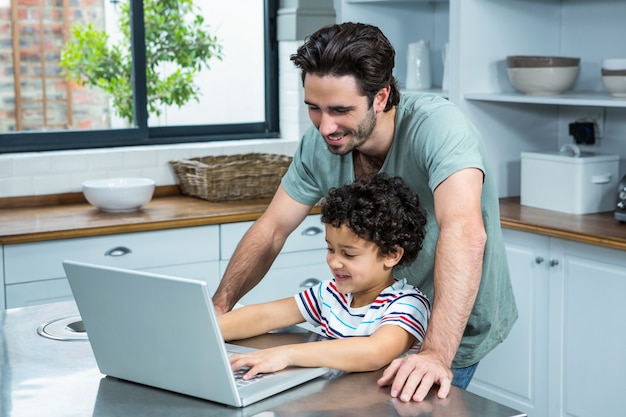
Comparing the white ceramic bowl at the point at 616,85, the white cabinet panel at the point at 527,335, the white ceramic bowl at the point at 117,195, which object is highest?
the white ceramic bowl at the point at 616,85

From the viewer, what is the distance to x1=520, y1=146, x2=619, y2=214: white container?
3.64 meters

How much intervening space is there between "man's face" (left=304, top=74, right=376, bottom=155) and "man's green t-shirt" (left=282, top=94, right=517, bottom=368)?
15cm

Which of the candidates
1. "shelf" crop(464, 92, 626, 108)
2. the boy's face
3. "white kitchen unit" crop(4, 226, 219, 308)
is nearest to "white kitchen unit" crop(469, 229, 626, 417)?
"shelf" crop(464, 92, 626, 108)

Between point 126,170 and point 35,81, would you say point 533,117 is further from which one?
point 35,81

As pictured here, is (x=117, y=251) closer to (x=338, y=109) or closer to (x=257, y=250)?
(x=257, y=250)

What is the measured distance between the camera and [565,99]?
3.57m

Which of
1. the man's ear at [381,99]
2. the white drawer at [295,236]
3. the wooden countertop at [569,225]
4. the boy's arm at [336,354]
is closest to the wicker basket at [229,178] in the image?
the white drawer at [295,236]

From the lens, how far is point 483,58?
3947mm

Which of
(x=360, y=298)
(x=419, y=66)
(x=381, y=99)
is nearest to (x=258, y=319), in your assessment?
(x=360, y=298)

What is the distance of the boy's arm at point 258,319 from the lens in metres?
1.96

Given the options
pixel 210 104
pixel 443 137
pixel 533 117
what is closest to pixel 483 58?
pixel 533 117

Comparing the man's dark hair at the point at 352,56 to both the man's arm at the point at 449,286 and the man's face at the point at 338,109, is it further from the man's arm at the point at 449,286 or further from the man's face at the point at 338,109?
the man's arm at the point at 449,286

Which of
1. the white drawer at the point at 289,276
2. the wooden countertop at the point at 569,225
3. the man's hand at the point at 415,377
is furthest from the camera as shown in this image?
the white drawer at the point at 289,276

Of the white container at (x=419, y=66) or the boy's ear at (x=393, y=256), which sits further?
the white container at (x=419, y=66)
